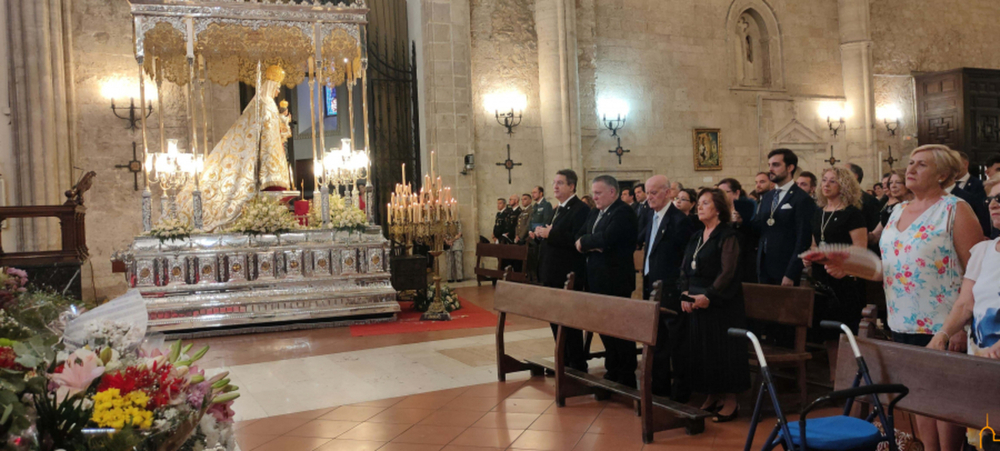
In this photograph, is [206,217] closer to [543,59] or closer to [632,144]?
[543,59]

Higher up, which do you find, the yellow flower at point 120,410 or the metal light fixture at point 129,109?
the metal light fixture at point 129,109

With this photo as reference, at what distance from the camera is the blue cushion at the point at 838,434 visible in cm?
253

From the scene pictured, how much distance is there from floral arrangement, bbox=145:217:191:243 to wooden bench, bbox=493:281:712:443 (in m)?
4.59

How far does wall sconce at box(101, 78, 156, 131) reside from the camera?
35.2 feet

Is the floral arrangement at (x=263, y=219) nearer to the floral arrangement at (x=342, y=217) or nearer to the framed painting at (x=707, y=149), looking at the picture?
the floral arrangement at (x=342, y=217)

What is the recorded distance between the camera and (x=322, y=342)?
7.42 meters

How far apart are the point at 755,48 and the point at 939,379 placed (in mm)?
14977

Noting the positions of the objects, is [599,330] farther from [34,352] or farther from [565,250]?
[34,352]

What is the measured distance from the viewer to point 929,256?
317cm

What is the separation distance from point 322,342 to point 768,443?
5574 millimetres

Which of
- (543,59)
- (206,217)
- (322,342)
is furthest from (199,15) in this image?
(543,59)

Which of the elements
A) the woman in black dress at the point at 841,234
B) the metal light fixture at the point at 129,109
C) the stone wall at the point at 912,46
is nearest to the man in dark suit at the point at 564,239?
the woman in black dress at the point at 841,234

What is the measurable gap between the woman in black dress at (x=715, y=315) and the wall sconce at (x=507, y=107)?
355 inches

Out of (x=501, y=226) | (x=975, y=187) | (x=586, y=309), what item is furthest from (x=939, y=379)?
(x=501, y=226)
